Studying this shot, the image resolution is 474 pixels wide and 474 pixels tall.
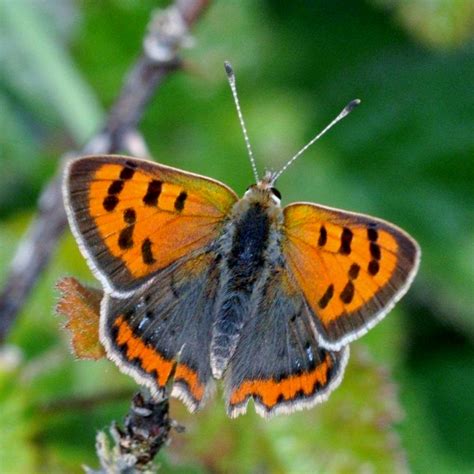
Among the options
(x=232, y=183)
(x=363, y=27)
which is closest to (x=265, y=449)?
(x=232, y=183)

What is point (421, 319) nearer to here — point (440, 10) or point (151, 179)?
point (440, 10)

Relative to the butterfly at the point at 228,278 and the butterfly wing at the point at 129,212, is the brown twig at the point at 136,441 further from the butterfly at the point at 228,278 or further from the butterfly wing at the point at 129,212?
the butterfly wing at the point at 129,212

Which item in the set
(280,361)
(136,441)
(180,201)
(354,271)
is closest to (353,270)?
(354,271)

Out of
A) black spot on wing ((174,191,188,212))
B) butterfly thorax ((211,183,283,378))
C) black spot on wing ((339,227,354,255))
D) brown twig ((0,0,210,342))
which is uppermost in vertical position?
brown twig ((0,0,210,342))

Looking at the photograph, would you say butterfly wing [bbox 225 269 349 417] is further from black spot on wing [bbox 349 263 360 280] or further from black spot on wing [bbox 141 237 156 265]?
black spot on wing [bbox 141 237 156 265]

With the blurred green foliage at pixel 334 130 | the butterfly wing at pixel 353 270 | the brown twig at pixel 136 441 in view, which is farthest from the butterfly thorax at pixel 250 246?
the blurred green foliage at pixel 334 130

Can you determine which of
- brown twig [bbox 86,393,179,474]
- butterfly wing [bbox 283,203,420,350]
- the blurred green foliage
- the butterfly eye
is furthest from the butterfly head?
the blurred green foliage
